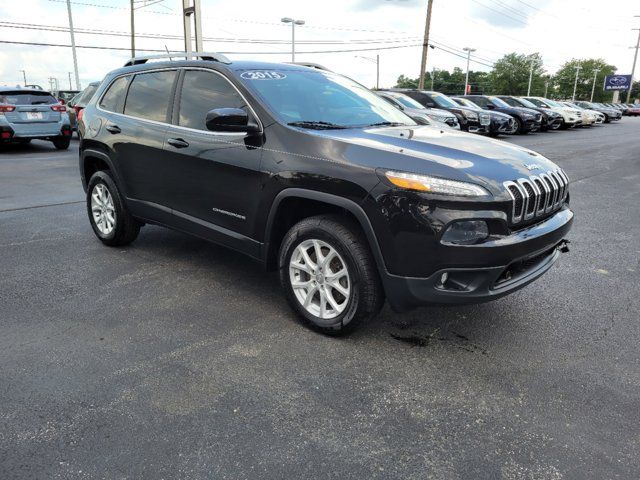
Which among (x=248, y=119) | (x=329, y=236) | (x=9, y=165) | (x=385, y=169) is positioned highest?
(x=248, y=119)

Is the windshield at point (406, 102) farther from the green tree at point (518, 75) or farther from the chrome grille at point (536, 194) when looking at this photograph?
the green tree at point (518, 75)

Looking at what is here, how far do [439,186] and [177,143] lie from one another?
230 cm

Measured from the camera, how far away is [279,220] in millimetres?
3580

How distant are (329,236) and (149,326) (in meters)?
1.40

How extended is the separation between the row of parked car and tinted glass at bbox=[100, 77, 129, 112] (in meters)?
6.99

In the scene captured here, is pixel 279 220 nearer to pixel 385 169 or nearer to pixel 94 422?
pixel 385 169

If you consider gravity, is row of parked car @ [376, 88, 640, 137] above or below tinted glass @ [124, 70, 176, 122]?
below

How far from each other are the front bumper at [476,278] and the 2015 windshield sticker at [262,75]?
6.20 feet

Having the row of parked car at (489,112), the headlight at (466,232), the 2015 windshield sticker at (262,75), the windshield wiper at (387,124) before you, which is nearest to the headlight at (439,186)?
the headlight at (466,232)

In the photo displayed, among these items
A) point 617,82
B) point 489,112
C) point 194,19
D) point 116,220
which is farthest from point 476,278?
point 617,82

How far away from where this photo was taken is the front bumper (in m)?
2.87

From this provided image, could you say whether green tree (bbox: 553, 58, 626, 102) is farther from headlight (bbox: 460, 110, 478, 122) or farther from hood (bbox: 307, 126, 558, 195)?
hood (bbox: 307, 126, 558, 195)

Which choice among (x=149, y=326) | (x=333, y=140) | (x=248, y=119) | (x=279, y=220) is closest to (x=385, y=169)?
(x=333, y=140)

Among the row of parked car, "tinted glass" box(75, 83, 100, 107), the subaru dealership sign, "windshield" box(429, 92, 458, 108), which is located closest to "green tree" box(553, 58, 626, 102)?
the subaru dealership sign
